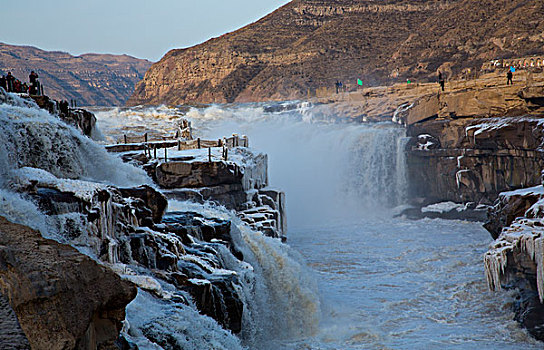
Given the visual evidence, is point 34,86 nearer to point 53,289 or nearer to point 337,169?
point 53,289

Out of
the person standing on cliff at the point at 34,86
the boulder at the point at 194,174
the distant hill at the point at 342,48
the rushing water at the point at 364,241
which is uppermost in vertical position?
the distant hill at the point at 342,48

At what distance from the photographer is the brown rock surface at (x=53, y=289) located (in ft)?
21.2

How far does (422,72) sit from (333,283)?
2904 inches

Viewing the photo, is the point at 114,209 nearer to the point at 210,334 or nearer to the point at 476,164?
the point at 210,334

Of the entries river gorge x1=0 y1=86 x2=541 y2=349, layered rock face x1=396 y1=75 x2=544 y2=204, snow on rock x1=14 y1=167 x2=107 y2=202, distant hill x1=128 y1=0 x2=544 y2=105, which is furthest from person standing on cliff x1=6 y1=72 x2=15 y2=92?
distant hill x1=128 y1=0 x2=544 y2=105

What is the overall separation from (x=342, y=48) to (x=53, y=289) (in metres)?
115

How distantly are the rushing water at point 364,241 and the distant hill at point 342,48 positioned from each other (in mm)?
34927

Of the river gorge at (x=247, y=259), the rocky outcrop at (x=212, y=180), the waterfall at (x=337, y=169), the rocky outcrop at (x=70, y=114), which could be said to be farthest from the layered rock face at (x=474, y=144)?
the rocky outcrop at (x=70, y=114)

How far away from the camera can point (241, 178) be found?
88.3ft

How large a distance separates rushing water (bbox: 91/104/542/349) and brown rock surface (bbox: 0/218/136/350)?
9628 millimetres

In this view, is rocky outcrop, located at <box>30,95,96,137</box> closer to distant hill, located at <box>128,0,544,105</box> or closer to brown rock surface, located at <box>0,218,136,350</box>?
brown rock surface, located at <box>0,218,136,350</box>

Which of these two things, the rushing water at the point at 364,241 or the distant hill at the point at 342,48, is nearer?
the rushing water at the point at 364,241

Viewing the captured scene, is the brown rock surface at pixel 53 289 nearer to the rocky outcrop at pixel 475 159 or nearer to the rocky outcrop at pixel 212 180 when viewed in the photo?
the rocky outcrop at pixel 212 180

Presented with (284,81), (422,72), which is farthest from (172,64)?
(422,72)
